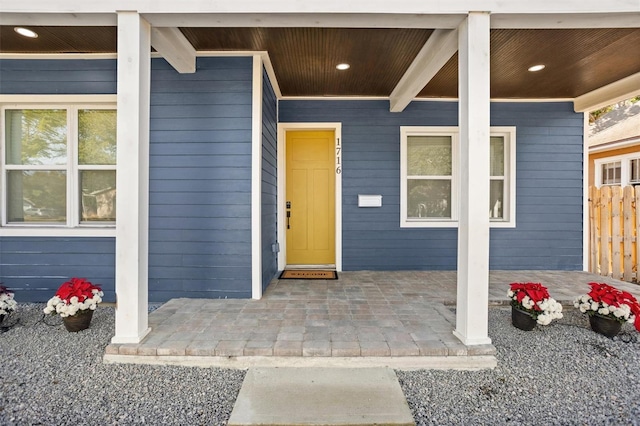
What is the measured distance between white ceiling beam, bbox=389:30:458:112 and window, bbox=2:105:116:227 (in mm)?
3287

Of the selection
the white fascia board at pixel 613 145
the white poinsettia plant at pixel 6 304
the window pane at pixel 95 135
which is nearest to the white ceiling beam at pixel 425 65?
the window pane at pixel 95 135

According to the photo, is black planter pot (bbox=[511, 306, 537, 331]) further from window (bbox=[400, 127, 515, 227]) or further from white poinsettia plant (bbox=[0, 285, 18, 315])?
white poinsettia plant (bbox=[0, 285, 18, 315])

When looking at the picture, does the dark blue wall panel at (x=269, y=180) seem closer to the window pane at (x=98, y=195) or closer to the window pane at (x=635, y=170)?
the window pane at (x=98, y=195)

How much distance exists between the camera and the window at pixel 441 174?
4.62 metres

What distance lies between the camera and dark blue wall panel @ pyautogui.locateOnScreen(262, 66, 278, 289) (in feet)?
11.5

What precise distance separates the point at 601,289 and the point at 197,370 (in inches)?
129

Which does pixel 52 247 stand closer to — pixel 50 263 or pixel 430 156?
pixel 50 263

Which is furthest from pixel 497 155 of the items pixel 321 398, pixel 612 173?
pixel 612 173

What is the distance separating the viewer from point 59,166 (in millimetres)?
3445

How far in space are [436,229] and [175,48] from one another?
12.6ft

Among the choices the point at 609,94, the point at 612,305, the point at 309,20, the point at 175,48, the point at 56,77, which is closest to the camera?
the point at 309,20

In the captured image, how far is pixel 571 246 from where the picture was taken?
462 cm
